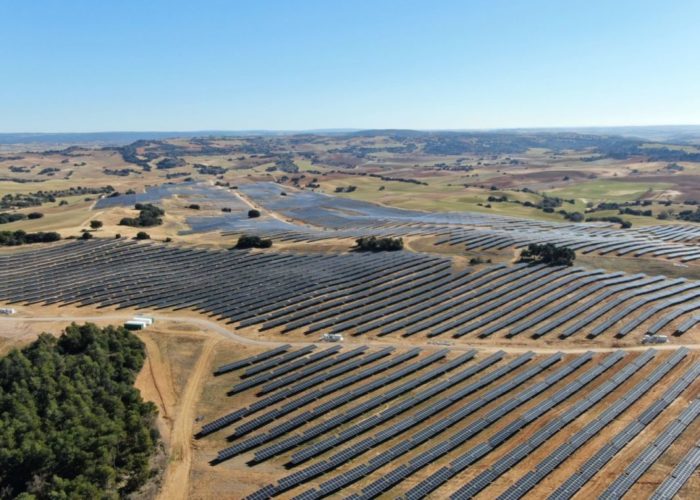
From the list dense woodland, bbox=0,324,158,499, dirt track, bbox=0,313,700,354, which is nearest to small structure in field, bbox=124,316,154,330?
dirt track, bbox=0,313,700,354

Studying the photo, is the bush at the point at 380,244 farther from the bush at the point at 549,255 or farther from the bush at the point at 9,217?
the bush at the point at 9,217

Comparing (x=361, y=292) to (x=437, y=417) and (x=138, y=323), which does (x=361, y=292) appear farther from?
(x=437, y=417)

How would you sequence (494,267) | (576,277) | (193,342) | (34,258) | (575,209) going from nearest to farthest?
(193,342)
(576,277)
(494,267)
(34,258)
(575,209)

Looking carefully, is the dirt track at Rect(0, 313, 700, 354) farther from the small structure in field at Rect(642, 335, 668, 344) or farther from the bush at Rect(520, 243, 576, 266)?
the bush at Rect(520, 243, 576, 266)

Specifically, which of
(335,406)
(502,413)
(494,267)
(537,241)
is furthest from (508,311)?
(537,241)

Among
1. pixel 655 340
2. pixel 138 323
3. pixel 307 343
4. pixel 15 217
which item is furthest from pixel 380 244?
pixel 15 217

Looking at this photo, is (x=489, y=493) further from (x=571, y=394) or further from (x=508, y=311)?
(x=508, y=311)
